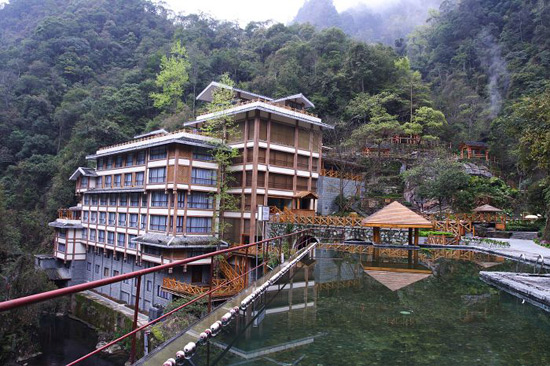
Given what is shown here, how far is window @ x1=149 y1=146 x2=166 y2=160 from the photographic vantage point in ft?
85.5

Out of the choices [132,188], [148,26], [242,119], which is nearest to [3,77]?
[148,26]

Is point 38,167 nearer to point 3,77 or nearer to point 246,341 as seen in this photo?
point 3,77

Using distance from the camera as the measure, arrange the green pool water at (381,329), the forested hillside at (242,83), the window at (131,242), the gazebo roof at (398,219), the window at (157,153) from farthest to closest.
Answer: the forested hillside at (242,83) < the window at (131,242) < the window at (157,153) < the gazebo roof at (398,219) < the green pool water at (381,329)

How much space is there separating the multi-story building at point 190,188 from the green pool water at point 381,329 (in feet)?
64.2

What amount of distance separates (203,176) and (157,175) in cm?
338

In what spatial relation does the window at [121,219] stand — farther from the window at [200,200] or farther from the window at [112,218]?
the window at [200,200]

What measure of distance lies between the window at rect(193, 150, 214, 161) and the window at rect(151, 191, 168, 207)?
11.4 feet

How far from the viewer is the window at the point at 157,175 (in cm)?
2586

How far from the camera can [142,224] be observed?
27812 mm

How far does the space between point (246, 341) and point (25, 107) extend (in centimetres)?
6175

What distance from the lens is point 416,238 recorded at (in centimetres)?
1747

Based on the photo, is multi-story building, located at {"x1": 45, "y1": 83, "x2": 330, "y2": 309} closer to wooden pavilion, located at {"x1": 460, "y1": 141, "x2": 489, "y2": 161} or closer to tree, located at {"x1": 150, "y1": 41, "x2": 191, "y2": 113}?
tree, located at {"x1": 150, "y1": 41, "x2": 191, "y2": 113}

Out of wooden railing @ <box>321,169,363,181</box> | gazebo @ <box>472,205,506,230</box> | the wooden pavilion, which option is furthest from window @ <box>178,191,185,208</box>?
the wooden pavilion

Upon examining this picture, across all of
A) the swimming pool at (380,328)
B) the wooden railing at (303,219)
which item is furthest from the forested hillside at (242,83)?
the swimming pool at (380,328)
